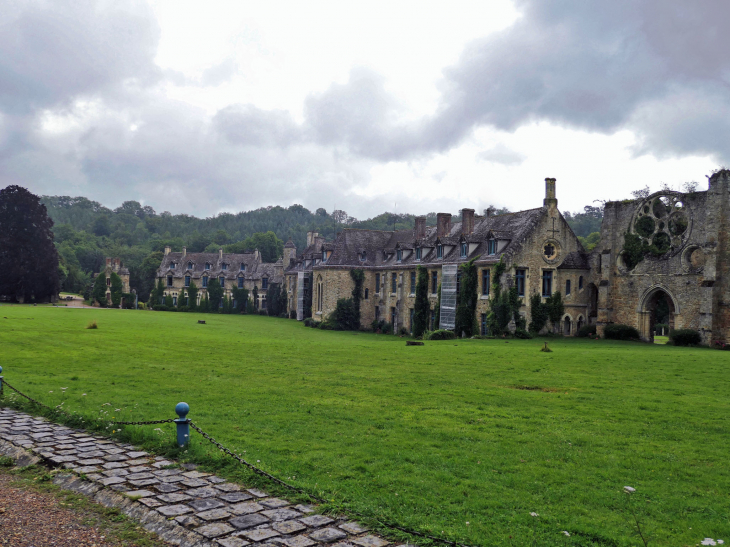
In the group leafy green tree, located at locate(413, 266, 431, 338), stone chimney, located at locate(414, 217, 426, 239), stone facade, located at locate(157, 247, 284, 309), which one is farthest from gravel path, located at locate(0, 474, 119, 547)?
stone facade, located at locate(157, 247, 284, 309)

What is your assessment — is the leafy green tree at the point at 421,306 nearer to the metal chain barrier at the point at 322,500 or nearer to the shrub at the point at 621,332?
the shrub at the point at 621,332

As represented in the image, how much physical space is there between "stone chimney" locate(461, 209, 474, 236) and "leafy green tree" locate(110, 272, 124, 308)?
197 ft

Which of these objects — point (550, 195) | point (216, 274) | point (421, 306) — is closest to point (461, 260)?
point (421, 306)

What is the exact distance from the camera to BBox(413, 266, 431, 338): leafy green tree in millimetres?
49031

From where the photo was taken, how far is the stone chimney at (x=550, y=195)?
139ft

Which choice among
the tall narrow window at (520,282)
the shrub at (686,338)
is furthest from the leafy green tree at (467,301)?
the shrub at (686,338)

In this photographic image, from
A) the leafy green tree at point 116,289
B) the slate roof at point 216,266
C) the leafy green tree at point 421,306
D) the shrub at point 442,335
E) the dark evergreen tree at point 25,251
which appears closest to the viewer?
the shrub at point 442,335

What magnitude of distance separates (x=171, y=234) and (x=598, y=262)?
141571 mm

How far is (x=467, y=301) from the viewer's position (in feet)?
143

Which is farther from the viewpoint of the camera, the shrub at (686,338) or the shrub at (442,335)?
the shrub at (442,335)

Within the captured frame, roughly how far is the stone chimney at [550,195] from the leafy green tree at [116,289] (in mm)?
68243

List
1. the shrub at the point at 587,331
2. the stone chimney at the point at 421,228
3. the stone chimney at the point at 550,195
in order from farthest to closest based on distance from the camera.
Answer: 1. the stone chimney at the point at 421,228
2. the stone chimney at the point at 550,195
3. the shrub at the point at 587,331

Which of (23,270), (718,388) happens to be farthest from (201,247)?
(718,388)

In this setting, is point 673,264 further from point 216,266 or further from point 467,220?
point 216,266
